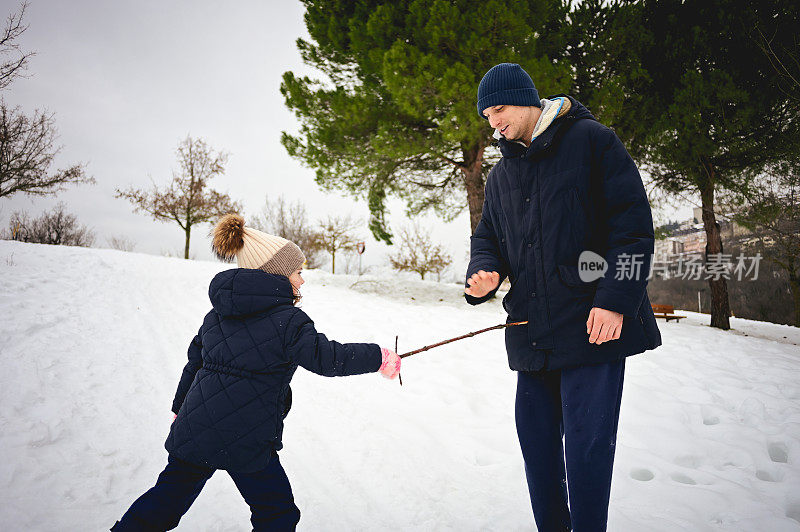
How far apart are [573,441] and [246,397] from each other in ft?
4.32

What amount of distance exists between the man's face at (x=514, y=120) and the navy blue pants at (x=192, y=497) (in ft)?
5.81

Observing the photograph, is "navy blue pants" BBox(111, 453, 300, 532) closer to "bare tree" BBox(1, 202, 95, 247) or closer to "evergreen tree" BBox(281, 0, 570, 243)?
"evergreen tree" BBox(281, 0, 570, 243)

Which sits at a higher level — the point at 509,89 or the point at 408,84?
the point at 408,84

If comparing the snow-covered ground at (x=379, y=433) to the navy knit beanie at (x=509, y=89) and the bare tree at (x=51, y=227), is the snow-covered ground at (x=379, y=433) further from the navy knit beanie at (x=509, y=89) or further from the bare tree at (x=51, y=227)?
the bare tree at (x=51, y=227)

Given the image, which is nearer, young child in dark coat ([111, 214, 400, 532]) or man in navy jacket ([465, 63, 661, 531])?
man in navy jacket ([465, 63, 661, 531])

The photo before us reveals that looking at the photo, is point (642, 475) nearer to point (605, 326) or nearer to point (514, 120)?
point (605, 326)

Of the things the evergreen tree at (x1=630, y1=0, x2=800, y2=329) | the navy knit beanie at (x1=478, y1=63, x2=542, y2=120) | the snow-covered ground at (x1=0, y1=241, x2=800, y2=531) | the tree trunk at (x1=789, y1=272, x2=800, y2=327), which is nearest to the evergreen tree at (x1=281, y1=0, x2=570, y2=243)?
the evergreen tree at (x1=630, y1=0, x2=800, y2=329)

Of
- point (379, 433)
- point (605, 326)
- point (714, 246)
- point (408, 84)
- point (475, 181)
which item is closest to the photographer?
point (605, 326)

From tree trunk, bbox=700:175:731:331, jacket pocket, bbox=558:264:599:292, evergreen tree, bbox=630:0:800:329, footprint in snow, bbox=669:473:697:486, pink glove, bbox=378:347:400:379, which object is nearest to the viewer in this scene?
jacket pocket, bbox=558:264:599:292

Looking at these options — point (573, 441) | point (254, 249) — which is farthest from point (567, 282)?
point (254, 249)

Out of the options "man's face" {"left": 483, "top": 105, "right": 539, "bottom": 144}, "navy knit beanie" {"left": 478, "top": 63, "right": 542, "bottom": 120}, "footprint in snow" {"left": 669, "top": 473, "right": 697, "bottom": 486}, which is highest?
"navy knit beanie" {"left": 478, "top": 63, "right": 542, "bottom": 120}

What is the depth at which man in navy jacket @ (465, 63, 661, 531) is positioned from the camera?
4.24ft

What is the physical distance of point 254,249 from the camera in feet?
6.22

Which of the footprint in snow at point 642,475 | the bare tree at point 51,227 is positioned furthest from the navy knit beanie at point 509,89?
the bare tree at point 51,227
